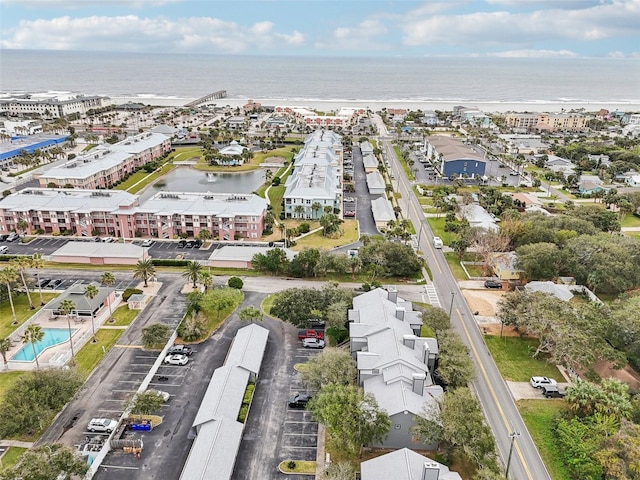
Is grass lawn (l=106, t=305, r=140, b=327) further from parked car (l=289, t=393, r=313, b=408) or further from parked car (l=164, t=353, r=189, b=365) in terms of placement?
parked car (l=289, t=393, r=313, b=408)

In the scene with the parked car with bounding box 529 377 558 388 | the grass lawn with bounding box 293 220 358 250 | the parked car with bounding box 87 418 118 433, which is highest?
the grass lawn with bounding box 293 220 358 250

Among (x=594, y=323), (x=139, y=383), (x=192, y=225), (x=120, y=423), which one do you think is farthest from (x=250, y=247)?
(x=594, y=323)

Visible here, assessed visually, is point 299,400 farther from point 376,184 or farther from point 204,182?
point 204,182

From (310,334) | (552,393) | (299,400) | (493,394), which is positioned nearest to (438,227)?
(310,334)

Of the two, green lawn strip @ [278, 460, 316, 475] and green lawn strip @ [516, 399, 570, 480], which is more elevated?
green lawn strip @ [516, 399, 570, 480]

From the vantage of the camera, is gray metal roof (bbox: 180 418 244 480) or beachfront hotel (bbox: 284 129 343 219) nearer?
gray metal roof (bbox: 180 418 244 480)

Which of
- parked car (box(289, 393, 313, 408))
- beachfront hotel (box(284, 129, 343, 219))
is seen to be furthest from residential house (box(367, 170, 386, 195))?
parked car (box(289, 393, 313, 408))

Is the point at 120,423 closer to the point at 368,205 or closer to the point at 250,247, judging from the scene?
the point at 250,247
